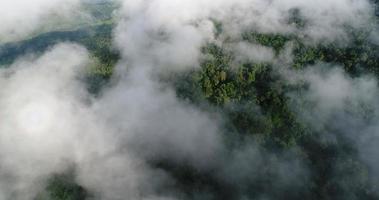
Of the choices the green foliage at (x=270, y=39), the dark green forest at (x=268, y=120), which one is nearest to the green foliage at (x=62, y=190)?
the dark green forest at (x=268, y=120)

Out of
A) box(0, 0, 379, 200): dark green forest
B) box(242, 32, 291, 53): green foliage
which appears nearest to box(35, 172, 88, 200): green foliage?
box(0, 0, 379, 200): dark green forest

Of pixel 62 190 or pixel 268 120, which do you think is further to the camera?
pixel 268 120

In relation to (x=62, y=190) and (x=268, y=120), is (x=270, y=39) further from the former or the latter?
(x=62, y=190)

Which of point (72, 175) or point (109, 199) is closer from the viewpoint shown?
point (109, 199)

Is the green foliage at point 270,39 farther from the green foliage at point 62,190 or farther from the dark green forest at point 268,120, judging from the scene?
the green foliage at point 62,190

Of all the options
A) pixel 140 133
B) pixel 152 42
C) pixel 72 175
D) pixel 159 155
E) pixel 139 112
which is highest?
pixel 152 42

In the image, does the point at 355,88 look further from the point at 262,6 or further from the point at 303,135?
the point at 262,6

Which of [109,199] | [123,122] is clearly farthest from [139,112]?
[109,199]

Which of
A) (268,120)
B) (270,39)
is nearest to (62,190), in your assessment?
(268,120)
